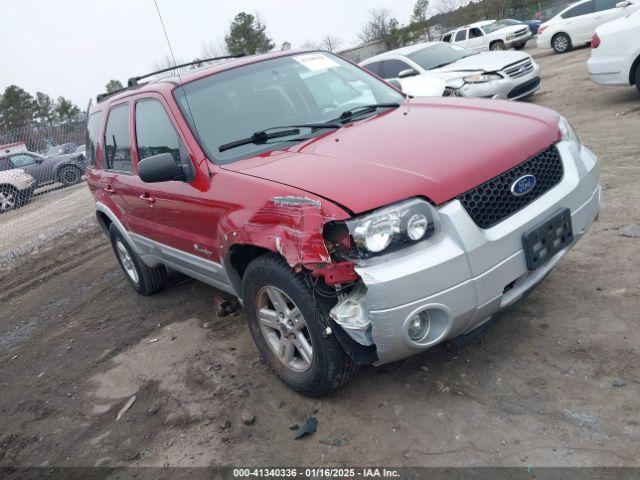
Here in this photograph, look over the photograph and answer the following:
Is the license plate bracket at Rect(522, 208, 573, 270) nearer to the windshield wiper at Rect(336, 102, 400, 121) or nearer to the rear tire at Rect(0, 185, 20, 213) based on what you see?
the windshield wiper at Rect(336, 102, 400, 121)

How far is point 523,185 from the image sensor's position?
9.26ft

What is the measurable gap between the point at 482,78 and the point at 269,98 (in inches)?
278

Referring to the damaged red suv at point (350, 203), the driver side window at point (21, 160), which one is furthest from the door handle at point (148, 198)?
the driver side window at point (21, 160)

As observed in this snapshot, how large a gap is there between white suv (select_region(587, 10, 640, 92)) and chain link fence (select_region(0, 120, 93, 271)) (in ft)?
29.3

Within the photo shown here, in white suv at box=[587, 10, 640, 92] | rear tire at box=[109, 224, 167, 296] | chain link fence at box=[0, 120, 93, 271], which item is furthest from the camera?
chain link fence at box=[0, 120, 93, 271]

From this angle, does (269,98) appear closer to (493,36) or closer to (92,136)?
(92,136)

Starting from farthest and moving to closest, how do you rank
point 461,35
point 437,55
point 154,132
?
point 461,35, point 437,55, point 154,132

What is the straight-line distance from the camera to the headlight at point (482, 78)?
9.88 metres

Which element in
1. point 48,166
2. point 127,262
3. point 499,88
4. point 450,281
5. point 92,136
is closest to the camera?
point 450,281

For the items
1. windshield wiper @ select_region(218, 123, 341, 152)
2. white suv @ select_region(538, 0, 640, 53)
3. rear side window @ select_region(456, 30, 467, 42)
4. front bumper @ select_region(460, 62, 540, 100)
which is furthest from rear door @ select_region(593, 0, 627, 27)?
windshield wiper @ select_region(218, 123, 341, 152)

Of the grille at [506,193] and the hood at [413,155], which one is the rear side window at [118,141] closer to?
the hood at [413,155]

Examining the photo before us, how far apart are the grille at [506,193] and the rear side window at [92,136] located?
3.94 meters

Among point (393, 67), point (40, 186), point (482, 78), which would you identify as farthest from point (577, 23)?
point (40, 186)

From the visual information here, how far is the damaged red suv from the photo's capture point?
2.54 m
